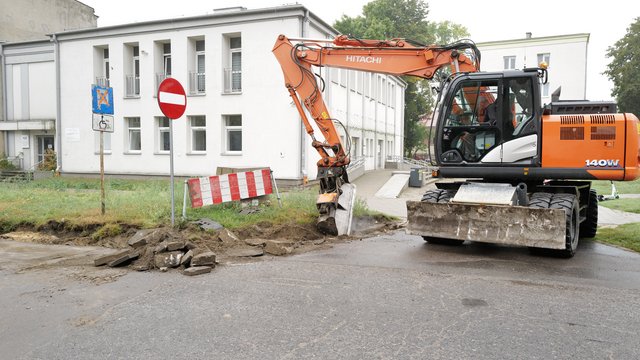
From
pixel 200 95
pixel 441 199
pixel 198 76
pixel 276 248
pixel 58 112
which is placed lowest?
pixel 276 248

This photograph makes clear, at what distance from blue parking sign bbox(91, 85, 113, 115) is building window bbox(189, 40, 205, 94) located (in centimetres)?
1103

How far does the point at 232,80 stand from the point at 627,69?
4299 cm

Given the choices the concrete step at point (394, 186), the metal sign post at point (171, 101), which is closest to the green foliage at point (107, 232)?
the metal sign post at point (171, 101)

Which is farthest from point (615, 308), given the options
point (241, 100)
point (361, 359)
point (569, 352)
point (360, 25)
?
point (360, 25)

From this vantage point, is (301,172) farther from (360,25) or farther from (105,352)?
(360,25)

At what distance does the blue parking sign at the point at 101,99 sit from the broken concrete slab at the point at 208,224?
327cm

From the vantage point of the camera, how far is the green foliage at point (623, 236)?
9203 mm

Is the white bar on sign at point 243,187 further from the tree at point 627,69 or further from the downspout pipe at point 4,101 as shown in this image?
the tree at point 627,69

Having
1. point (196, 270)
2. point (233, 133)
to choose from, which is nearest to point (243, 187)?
point (196, 270)

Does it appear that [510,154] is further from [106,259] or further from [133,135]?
[133,135]

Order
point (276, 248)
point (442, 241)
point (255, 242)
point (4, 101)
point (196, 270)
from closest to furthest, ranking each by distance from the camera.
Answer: point (196, 270) < point (276, 248) < point (255, 242) < point (442, 241) < point (4, 101)

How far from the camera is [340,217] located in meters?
9.97

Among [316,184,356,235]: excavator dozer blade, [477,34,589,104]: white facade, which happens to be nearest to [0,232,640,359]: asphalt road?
[316,184,356,235]: excavator dozer blade

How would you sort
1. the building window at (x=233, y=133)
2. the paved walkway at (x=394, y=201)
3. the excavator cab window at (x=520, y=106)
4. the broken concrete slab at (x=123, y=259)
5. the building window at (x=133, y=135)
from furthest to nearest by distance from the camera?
1. the building window at (x=133, y=135)
2. the building window at (x=233, y=133)
3. the paved walkway at (x=394, y=201)
4. the excavator cab window at (x=520, y=106)
5. the broken concrete slab at (x=123, y=259)
